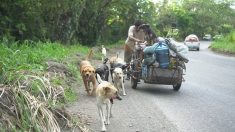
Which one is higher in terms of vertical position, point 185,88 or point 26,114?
point 26,114

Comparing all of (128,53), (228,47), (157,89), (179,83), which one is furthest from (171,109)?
(228,47)

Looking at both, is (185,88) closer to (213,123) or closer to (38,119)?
(213,123)

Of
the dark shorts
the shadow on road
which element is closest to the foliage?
the dark shorts

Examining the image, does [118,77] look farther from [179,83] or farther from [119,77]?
[179,83]

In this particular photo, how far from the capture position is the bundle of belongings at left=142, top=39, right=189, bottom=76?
12906 mm

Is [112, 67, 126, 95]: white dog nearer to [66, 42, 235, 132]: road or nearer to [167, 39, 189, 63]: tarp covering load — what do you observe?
[66, 42, 235, 132]: road

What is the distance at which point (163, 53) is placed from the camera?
1288 centimetres

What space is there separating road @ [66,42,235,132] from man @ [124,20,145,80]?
105cm

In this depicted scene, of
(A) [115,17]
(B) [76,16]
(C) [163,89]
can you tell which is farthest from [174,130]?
→ (A) [115,17]

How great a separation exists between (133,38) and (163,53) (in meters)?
2.27

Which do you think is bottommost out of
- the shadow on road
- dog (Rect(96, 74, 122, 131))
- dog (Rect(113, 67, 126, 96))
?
the shadow on road

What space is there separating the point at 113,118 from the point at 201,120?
5.84 ft

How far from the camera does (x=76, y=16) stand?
28.7 metres

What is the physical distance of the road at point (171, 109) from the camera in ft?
29.9
